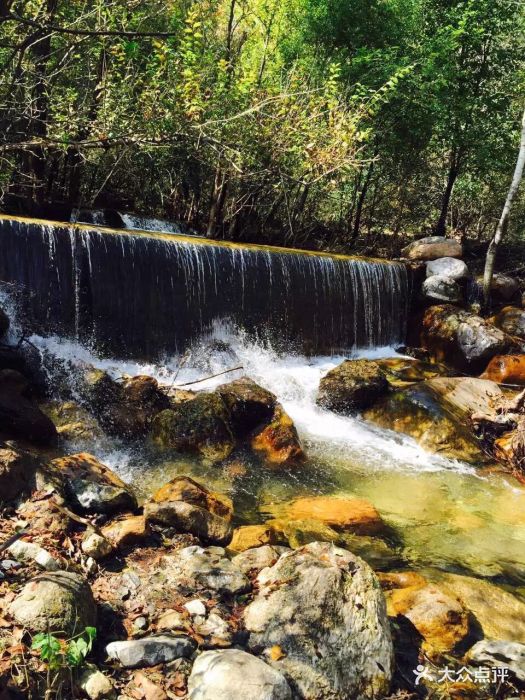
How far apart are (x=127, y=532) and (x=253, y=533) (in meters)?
1.18

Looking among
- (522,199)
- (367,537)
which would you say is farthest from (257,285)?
(522,199)

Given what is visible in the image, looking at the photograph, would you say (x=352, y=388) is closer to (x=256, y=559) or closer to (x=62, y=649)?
(x=256, y=559)

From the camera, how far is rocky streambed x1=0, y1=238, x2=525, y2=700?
9.24 ft

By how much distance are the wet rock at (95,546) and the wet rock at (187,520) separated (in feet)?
2.07

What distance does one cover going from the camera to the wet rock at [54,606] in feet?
8.75

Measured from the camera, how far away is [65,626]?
2.71 metres

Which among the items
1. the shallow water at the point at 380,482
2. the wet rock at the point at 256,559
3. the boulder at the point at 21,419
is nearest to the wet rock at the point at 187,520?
the wet rock at the point at 256,559

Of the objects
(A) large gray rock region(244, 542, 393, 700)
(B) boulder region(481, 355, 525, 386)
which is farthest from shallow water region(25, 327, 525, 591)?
(B) boulder region(481, 355, 525, 386)

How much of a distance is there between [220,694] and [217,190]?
11.7 meters

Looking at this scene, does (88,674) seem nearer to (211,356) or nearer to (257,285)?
(211,356)

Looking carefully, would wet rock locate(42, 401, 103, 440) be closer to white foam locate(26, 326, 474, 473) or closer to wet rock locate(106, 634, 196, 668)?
white foam locate(26, 326, 474, 473)

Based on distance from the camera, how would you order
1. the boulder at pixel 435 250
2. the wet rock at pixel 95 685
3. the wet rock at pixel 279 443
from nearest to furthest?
the wet rock at pixel 95 685 < the wet rock at pixel 279 443 < the boulder at pixel 435 250

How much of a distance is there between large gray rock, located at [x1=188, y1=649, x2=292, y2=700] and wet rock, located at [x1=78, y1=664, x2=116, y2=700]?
0.39 meters

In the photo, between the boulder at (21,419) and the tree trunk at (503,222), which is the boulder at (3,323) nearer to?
the boulder at (21,419)
